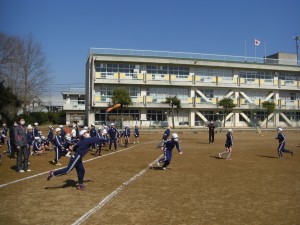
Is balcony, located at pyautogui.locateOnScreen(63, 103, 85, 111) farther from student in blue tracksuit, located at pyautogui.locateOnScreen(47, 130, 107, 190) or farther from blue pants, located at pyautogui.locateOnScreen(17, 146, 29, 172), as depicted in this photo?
student in blue tracksuit, located at pyautogui.locateOnScreen(47, 130, 107, 190)

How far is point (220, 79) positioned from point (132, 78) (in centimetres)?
1583

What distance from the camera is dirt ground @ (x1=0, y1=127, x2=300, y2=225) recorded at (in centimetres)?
684

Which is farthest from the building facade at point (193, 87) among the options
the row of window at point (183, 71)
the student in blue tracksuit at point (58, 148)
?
the student in blue tracksuit at point (58, 148)

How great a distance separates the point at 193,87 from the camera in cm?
5509

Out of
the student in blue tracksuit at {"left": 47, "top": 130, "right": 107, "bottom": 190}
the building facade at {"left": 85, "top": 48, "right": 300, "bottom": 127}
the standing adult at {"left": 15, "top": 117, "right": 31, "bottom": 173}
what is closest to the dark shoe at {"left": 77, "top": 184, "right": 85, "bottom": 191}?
the student in blue tracksuit at {"left": 47, "top": 130, "right": 107, "bottom": 190}

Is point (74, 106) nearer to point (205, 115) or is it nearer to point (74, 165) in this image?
point (205, 115)

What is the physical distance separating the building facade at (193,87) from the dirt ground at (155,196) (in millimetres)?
37656

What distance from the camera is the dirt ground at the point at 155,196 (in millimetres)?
6836

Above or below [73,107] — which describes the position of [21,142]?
below

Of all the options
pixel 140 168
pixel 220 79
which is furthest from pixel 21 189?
pixel 220 79

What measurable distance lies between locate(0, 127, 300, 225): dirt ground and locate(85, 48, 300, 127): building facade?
124ft

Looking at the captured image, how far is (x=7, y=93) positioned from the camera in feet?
123

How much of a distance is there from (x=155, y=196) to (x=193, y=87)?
47381mm

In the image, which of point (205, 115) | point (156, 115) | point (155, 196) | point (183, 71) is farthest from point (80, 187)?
point (205, 115)
